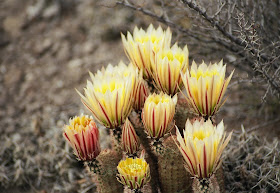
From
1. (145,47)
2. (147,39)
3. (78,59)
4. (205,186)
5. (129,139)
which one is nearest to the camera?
(205,186)

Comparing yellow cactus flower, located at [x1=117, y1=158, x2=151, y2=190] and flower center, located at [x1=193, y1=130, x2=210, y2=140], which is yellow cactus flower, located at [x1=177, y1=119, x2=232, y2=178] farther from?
yellow cactus flower, located at [x1=117, y1=158, x2=151, y2=190]

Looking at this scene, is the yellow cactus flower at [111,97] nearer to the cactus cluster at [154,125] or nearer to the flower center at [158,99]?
the cactus cluster at [154,125]

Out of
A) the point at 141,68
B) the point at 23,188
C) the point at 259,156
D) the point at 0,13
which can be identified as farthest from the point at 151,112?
the point at 0,13

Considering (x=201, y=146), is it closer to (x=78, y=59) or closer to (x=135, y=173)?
(x=135, y=173)

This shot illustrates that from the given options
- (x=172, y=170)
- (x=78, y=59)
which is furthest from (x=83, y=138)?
(x=78, y=59)

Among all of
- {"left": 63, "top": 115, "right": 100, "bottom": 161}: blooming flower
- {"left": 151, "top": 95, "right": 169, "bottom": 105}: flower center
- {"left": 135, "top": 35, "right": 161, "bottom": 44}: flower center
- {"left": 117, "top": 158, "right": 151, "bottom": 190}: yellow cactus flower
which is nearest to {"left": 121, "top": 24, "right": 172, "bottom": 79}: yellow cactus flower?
{"left": 135, "top": 35, "right": 161, "bottom": 44}: flower center
